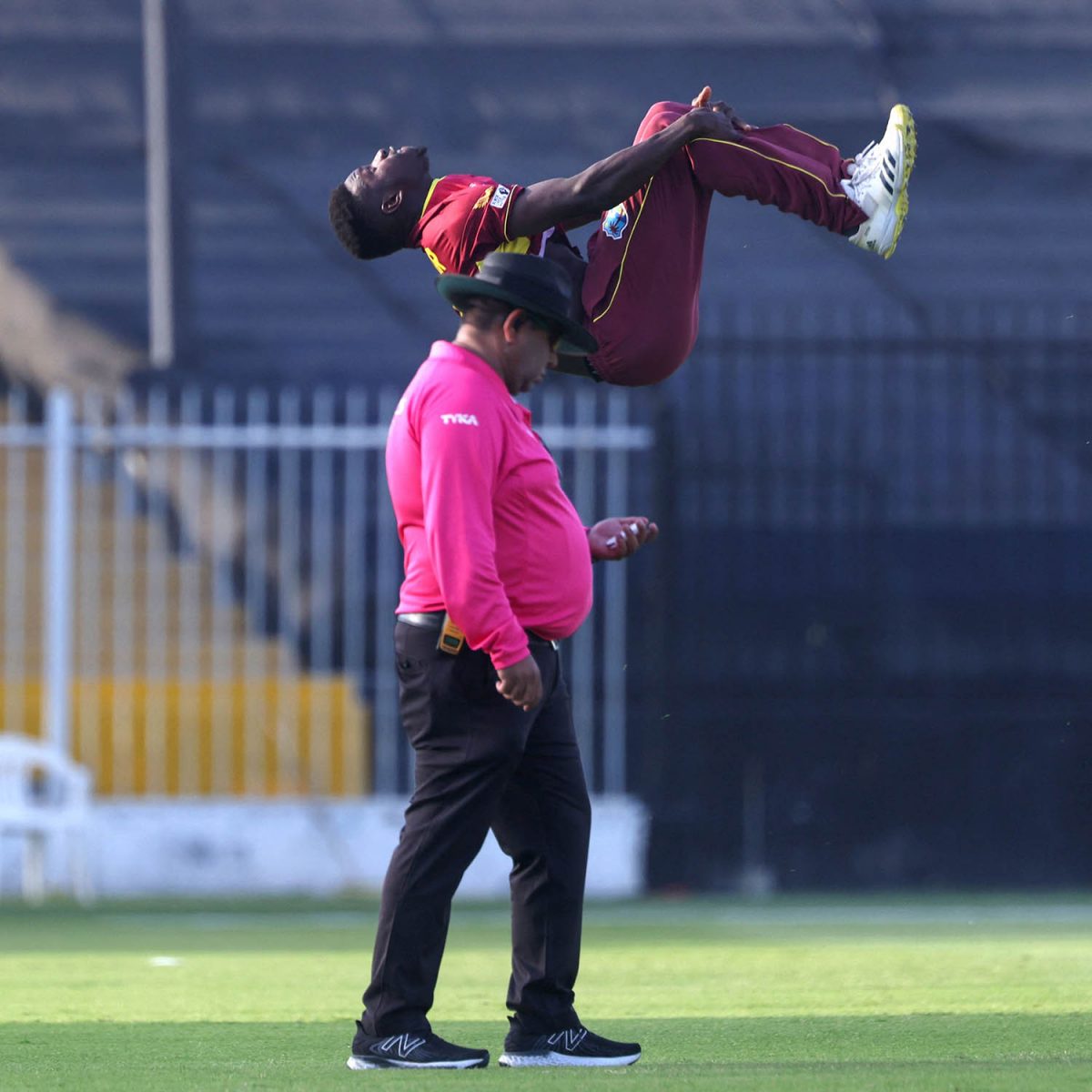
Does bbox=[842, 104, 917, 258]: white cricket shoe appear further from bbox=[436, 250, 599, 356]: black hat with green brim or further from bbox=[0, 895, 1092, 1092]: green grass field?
bbox=[0, 895, 1092, 1092]: green grass field

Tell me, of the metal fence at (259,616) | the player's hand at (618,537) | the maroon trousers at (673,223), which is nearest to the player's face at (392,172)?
the maroon trousers at (673,223)

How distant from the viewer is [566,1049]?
4848 mm

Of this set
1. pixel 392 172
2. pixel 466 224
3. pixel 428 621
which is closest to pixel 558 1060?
pixel 428 621

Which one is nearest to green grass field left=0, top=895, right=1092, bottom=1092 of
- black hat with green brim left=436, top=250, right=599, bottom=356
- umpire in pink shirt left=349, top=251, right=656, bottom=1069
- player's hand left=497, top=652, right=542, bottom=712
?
umpire in pink shirt left=349, top=251, right=656, bottom=1069

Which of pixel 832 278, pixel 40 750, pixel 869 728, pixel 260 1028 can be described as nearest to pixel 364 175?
pixel 260 1028

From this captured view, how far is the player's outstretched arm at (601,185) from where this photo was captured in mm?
4980

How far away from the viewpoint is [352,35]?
17266 millimetres

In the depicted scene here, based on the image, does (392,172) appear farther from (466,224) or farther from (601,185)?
(601,185)

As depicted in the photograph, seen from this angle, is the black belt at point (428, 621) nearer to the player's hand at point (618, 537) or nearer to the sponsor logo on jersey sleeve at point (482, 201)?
the player's hand at point (618, 537)

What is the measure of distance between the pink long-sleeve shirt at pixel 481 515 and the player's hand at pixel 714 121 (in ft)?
2.46

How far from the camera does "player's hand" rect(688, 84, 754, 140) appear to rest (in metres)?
5.09

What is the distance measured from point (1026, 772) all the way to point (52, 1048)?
23.0 ft

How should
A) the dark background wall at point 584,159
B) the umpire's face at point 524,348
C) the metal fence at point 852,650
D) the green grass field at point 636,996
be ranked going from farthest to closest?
1. the dark background wall at point 584,159
2. the metal fence at point 852,650
3. the umpire's face at point 524,348
4. the green grass field at point 636,996

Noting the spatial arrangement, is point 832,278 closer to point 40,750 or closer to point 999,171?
point 999,171
